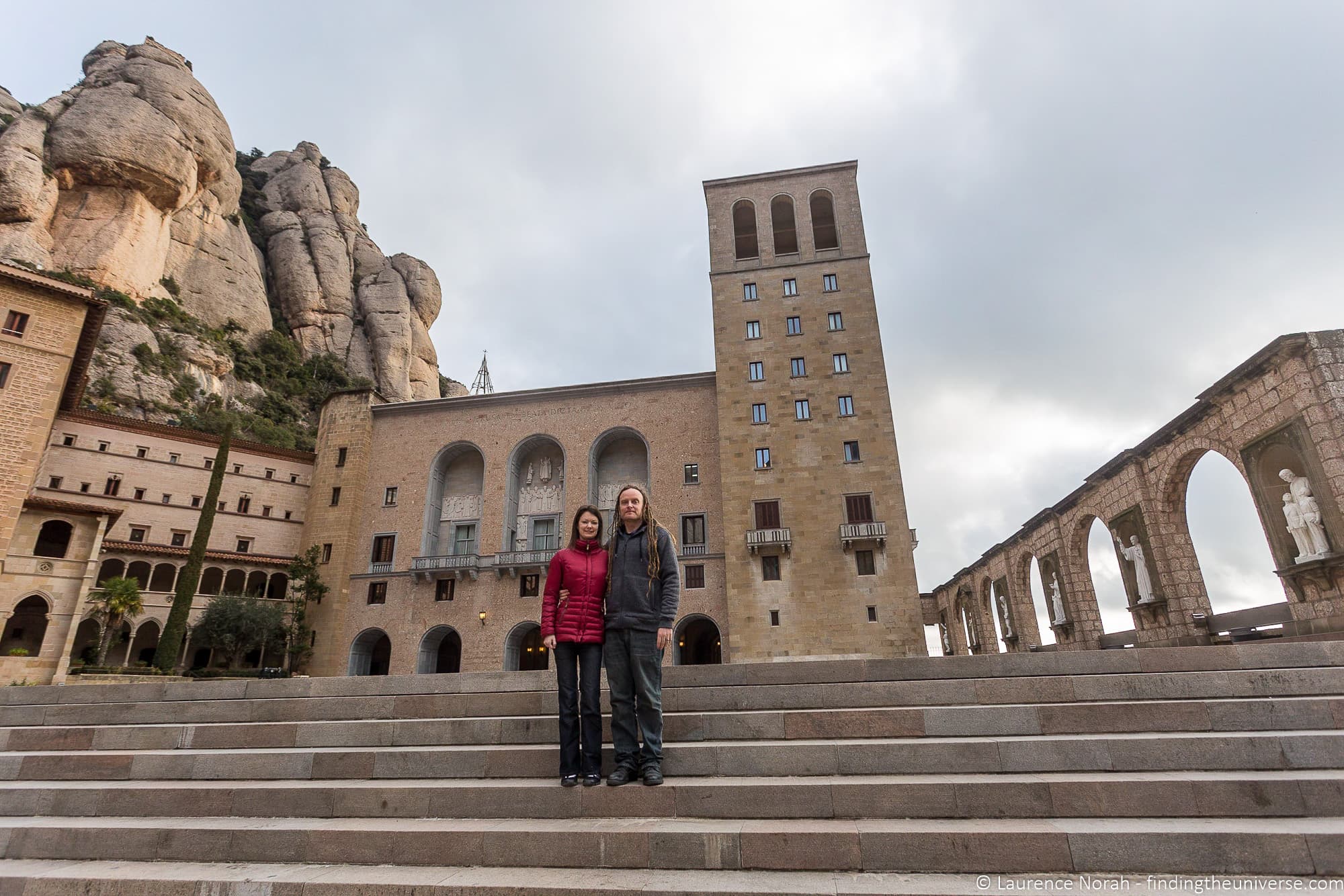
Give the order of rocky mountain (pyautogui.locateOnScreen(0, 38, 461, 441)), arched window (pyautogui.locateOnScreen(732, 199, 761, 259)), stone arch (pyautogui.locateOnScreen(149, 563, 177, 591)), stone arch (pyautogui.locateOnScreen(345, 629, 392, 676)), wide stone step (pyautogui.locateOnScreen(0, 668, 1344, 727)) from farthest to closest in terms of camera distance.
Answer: rocky mountain (pyautogui.locateOnScreen(0, 38, 461, 441)) → arched window (pyautogui.locateOnScreen(732, 199, 761, 259)) → stone arch (pyautogui.locateOnScreen(149, 563, 177, 591)) → stone arch (pyautogui.locateOnScreen(345, 629, 392, 676)) → wide stone step (pyautogui.locateOnScreen(0, 668, 1344, 727))

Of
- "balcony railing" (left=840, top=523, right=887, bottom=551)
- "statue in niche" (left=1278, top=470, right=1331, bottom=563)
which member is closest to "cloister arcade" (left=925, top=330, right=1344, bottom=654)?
"statue in niche" (left=1278, top=470, right=1331, bottom=563)

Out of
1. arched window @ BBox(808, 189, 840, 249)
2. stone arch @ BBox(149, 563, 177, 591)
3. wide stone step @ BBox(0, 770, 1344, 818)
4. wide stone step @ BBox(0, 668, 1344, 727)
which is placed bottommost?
wide stone step @ BBox(0, 770, 1344, 818)

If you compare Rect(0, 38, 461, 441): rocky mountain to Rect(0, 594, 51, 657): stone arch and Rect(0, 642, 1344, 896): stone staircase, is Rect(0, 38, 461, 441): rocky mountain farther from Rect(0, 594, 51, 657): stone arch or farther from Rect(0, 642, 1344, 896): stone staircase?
Rect(0, 642, 1344, 896): stone staircase

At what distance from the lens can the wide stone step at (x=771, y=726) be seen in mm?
4750

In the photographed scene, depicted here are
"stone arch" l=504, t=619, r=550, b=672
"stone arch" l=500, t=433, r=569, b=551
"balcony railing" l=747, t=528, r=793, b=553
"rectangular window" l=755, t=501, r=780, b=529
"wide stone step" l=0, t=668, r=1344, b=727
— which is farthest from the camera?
"stone arch" l=500, t=433, r=569, b=551

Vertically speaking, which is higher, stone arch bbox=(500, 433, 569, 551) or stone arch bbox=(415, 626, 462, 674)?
stone arch bbox=(500, 433, 569, 551)

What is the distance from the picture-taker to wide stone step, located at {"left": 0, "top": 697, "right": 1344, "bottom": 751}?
4.75 m

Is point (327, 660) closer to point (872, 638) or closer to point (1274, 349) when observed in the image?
point (872, 638)

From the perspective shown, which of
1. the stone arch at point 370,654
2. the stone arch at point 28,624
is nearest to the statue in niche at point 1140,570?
the stone arch at point 370,654

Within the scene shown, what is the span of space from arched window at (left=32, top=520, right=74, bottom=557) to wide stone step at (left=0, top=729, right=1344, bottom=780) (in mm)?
23770

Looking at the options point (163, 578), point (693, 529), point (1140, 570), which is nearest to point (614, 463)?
point (693, 529)

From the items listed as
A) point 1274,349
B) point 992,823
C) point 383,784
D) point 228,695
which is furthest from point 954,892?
point 1274,349

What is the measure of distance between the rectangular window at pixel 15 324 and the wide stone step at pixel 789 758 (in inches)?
985

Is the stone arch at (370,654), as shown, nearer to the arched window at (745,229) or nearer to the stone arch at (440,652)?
the stone arch at (440,652)
